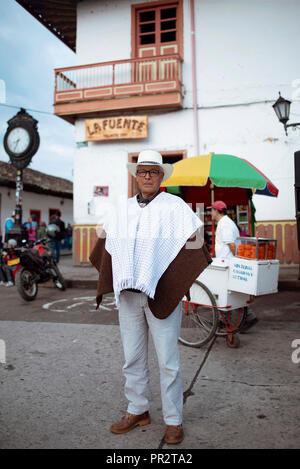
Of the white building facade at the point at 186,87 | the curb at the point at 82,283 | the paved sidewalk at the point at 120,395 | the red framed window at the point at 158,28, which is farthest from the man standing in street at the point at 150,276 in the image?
the red framed window at the point at 158,28

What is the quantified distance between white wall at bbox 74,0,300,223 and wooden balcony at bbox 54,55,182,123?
1.57 ft

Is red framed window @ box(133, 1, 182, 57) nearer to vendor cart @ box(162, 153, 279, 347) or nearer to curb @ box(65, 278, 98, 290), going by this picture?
curb @ box(65, 278, 98, 290)

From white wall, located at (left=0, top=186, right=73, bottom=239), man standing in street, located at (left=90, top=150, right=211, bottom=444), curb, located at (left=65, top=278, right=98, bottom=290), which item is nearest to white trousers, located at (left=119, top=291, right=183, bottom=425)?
man standing in street, located at (left=90, top=150, right=211, bottom=444)

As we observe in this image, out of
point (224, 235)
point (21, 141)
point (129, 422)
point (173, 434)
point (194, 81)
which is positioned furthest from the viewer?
point (194, 81)

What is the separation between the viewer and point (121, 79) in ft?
39.2

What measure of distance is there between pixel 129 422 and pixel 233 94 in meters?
10.3

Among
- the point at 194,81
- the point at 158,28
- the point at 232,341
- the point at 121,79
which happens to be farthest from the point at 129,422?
the point at 158,28

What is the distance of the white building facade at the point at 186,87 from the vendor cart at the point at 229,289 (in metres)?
6.43

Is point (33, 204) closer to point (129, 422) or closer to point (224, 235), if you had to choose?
point (224, 235)

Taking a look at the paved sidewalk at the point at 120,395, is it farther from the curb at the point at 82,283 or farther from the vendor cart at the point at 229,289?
the curb at the point at 82,283

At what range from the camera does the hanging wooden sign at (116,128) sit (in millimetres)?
11484

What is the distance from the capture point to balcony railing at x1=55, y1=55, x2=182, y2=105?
1119 centimetres
